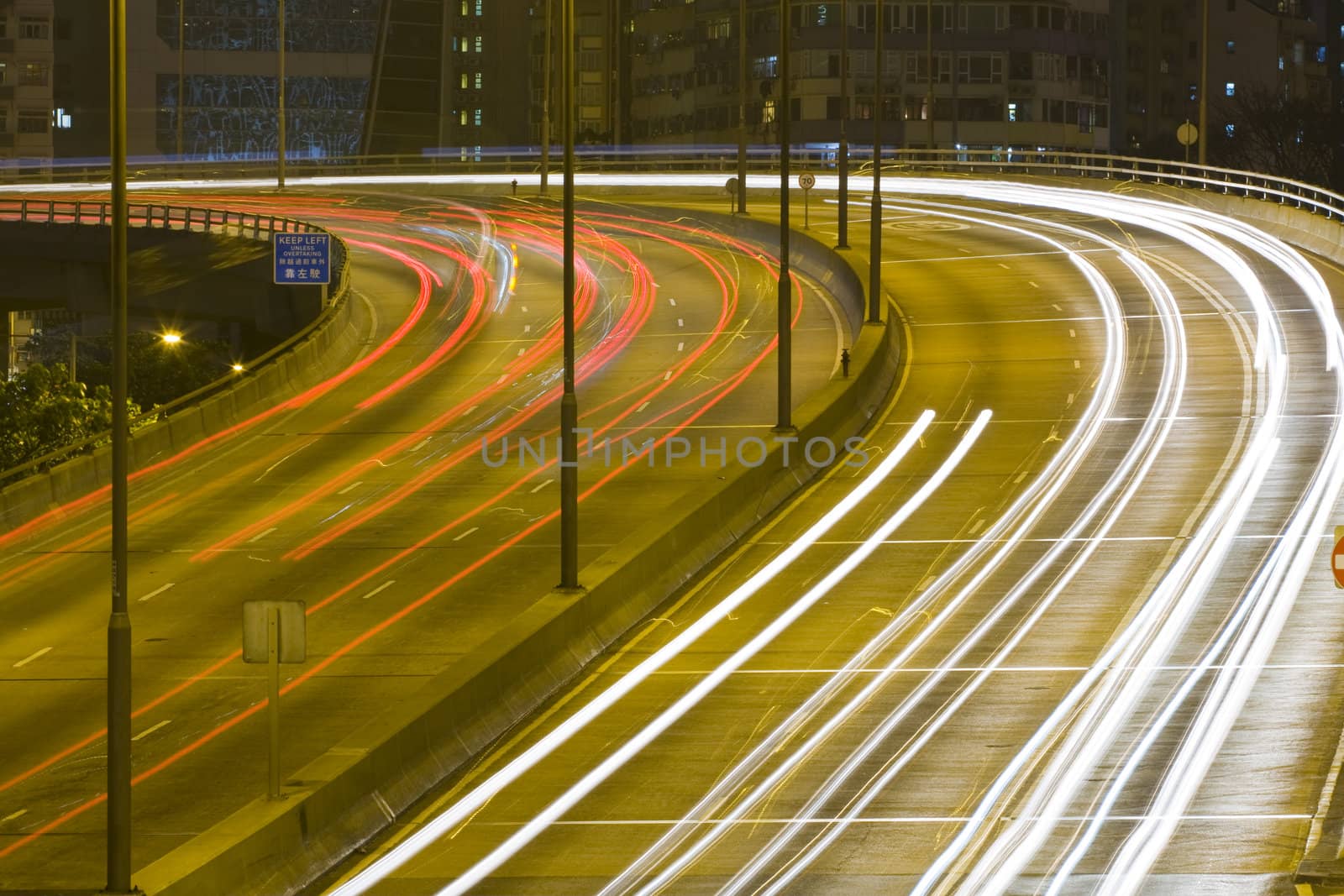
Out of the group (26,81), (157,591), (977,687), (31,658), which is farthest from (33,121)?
(977,687)

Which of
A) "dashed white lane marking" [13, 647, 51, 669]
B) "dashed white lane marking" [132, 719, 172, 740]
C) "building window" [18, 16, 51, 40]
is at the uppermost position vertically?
"building window" [18, 16, 51, 40]

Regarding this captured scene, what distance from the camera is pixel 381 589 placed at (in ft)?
103

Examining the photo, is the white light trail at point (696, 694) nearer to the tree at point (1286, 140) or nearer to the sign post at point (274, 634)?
the sign post at point (274, 634)

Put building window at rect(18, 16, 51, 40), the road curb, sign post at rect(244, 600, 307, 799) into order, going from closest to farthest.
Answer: the road curb < sign post at rect(244, 600, 307, 799) < building window at rect(18, 16, 51, 40)

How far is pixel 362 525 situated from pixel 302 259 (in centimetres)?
2350

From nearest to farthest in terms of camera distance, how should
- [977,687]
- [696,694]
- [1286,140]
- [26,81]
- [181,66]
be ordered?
[977,687], [696,694], [181,66], [1286,140], [26,81]

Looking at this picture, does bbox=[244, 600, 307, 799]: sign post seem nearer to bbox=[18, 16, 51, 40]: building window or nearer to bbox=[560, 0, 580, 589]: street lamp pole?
bbox=[560, 0, 580, 589]: street lamp pole

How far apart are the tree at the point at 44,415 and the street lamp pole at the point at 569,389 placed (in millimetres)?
21874

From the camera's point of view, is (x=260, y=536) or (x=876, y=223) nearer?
(x=260, y=536)

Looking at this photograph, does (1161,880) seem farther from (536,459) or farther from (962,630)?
(536,459)

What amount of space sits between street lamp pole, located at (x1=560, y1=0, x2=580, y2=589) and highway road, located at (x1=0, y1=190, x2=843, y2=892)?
219 centimetres

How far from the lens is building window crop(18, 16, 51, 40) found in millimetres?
141750

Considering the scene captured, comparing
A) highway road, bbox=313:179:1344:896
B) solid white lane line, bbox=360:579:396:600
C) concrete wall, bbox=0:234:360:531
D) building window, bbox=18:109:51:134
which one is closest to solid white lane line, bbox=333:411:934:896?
highway road, bbox=313:179:1344:896

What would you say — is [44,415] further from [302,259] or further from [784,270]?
[784,270]
